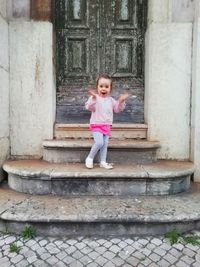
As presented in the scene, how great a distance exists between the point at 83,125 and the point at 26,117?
2.69ft

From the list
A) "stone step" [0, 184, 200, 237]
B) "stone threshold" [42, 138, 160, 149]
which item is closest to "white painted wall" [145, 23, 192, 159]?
"stone threshold" [42, 138, 160, 149]

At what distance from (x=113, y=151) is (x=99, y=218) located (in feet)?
4.31

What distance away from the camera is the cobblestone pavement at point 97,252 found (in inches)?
101

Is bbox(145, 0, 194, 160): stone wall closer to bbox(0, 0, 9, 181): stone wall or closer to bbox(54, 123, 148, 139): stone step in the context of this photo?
bbox(54, 123, 148, 139): stone step

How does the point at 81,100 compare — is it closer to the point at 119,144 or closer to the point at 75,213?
the point at 119,144

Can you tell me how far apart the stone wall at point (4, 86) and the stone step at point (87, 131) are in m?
0.71

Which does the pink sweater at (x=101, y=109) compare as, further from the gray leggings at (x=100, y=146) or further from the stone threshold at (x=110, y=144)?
the stone threshold at (x=110, y=144)

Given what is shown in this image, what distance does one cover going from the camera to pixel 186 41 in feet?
14.5

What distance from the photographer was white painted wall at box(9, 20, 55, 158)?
4.45 meters

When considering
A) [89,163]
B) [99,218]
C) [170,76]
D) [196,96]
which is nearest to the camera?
[99,218]

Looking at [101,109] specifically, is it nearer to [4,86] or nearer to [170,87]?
[170,87]

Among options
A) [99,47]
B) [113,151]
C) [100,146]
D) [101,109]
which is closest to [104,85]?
[101,109]

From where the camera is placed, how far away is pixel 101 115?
3.88 meters

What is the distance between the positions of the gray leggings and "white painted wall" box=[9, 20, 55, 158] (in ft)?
3.10
